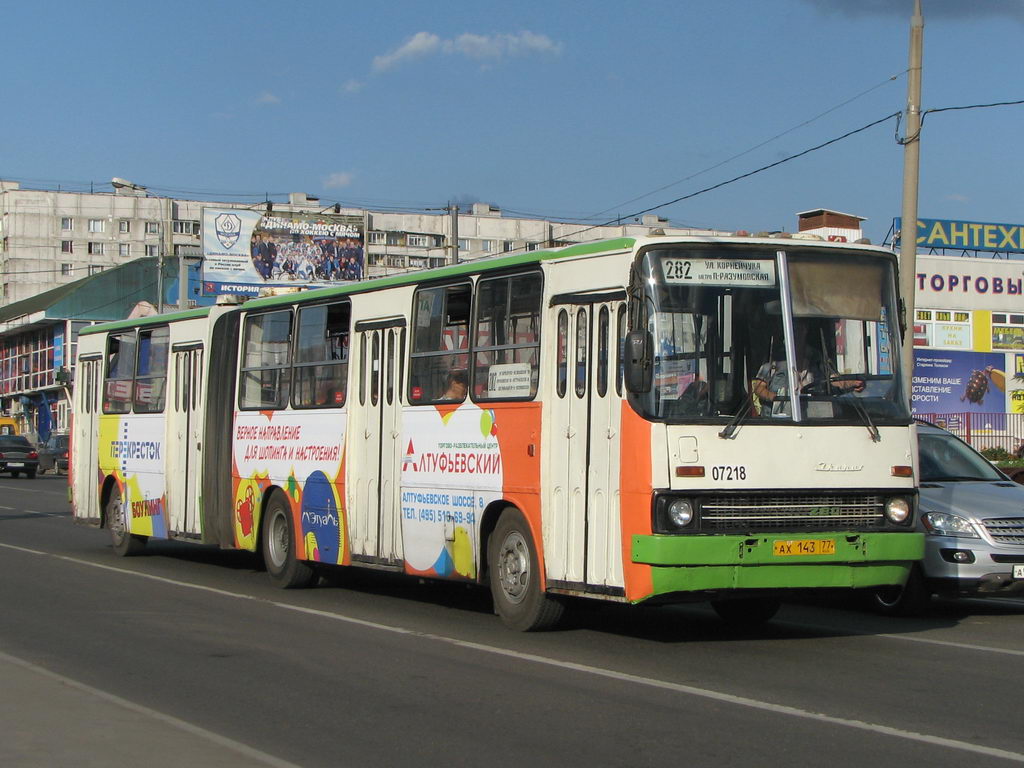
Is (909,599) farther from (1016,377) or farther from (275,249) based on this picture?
(275,249)

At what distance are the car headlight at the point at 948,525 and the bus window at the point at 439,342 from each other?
4.51 metres

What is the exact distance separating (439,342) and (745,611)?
3.68 meters

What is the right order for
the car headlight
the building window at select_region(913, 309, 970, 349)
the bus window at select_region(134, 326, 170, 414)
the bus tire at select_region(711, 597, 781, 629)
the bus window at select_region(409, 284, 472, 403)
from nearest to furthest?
the bus tire at select_region(711, 597, 781, 629) → the bus window at select_region(409, 284, 472, 403) → the car headlight → the bus window at select_region(134, 326, 170, 414) → the building window at select_region(913, 309, 970, 349)

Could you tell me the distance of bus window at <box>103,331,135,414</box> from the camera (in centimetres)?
1945

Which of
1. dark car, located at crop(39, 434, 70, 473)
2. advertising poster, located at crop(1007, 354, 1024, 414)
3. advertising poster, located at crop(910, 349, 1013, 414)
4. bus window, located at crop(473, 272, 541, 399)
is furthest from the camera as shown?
dark car, located at crop(39, 434, 70, 473)

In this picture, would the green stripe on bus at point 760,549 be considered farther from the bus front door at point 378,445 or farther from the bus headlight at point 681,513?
the bus front door at point 378,445

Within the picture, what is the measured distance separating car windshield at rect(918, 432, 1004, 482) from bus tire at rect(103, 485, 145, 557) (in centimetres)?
1067

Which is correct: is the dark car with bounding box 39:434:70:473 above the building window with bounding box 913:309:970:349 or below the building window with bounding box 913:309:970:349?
below

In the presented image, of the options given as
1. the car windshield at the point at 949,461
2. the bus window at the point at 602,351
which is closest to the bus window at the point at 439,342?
the bus window at the point at 602,351

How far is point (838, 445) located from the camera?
10469mm

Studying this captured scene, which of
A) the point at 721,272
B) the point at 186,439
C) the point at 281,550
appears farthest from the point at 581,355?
the point at 186,439

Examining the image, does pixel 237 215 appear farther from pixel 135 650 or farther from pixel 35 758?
pixel 35 758

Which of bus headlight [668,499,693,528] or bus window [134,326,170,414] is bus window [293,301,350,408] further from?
bus headlight [668,499,693,528]

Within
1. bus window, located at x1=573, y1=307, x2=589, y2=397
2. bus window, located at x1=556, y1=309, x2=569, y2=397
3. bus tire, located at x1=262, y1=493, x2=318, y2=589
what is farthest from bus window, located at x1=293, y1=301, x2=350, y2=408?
bus window, located at x1=573, y1=307, x2=589, y2=397
